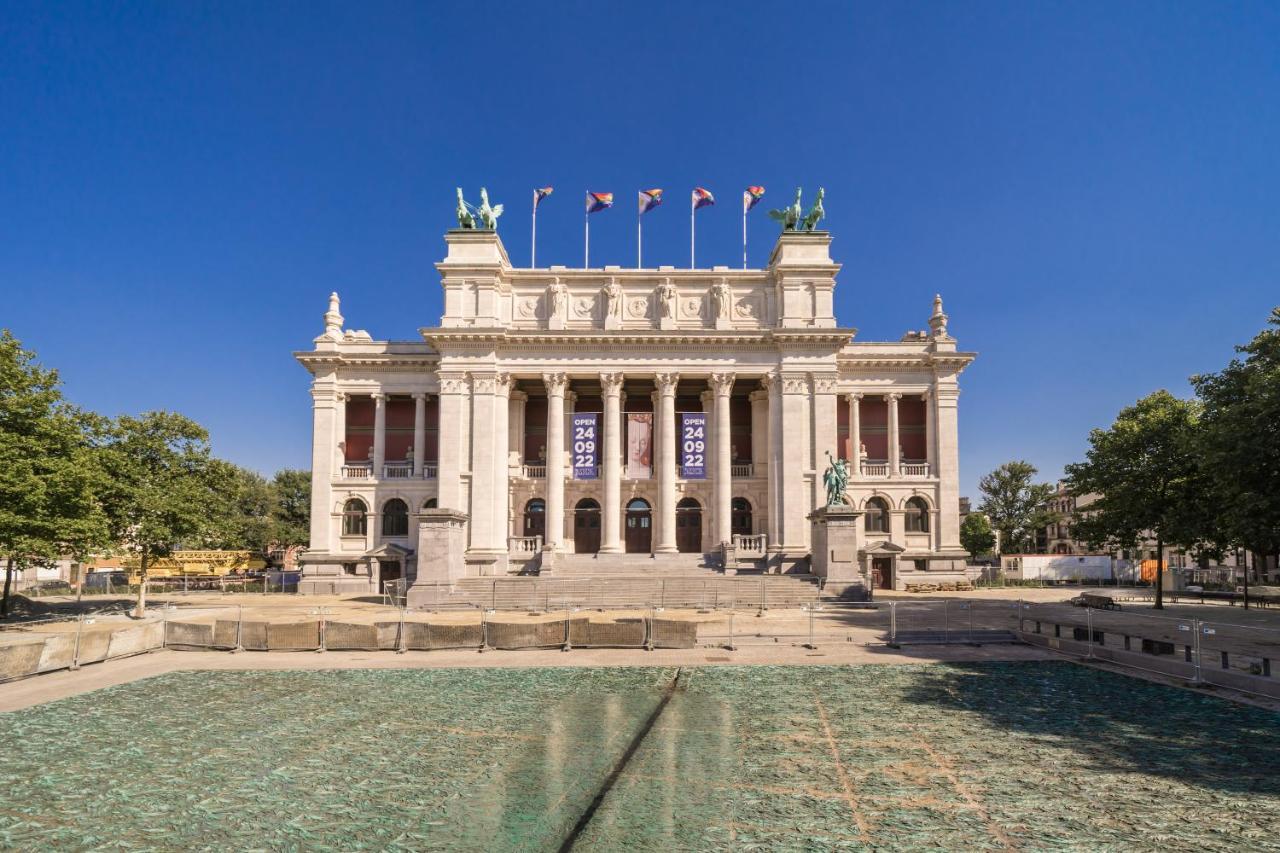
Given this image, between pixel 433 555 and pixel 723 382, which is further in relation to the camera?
pixel 723 382

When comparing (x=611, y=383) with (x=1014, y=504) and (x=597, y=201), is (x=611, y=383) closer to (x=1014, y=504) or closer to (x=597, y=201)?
(x=597, y=201)

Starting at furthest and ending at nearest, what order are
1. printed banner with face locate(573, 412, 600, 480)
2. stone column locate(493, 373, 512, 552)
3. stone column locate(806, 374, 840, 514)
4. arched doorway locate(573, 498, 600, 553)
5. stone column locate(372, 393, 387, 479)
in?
arched doorway locate(573, 498, 600, 553) < stone column locate(372, 393, 387, 479) < stone column locate(806, 374, 840, 514) < printed banner with face locate(573, 412, 600, 480) < stone column locate(493, 373, 512, 552)

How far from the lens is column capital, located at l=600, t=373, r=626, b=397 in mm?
48312

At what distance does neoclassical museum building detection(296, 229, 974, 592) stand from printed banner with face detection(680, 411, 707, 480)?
0.13 m

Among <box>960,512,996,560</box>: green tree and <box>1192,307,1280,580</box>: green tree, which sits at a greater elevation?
<box>1192,307,1280,580</box>: green tree

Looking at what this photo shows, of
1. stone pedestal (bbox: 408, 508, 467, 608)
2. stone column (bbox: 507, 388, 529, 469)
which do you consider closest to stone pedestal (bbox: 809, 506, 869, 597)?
stone pedestal (bbox: 408, 508, 467, 608)

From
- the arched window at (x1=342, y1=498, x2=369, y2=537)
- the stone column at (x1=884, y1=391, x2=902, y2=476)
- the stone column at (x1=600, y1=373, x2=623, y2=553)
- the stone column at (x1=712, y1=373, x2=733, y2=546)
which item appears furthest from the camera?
the stone column at (x1=884, y1=391, x2=902, y2=476)

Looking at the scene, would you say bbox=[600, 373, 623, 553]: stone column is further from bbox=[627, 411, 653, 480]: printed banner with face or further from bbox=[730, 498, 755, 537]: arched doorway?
bbox=[730, 498, 755, 537]: arched doorway

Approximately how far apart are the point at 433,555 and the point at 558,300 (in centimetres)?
2059

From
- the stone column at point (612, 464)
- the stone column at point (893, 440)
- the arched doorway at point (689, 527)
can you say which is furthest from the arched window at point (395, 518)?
the stone column at point (893, 440)

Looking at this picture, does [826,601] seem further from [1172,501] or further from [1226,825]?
[1226,825]

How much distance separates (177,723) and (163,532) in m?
25.1

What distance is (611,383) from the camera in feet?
159

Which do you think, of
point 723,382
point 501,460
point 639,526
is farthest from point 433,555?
point 723,382
